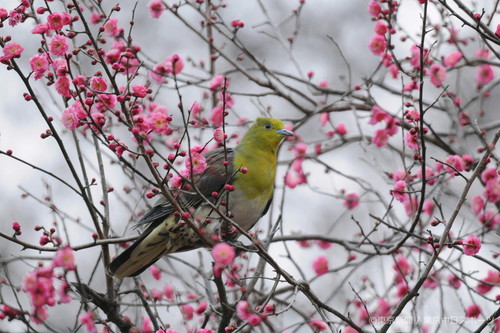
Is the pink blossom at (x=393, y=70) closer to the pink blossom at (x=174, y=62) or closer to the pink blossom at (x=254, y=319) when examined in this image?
the pink blossom at (x=174, y=62)

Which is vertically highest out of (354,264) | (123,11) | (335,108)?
(123,11)

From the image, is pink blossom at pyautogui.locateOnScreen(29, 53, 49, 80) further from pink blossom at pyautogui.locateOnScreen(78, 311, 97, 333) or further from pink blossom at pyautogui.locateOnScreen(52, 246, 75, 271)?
pink blossom at pyautogui.locateOnScreen(78, 311, 97, 333)

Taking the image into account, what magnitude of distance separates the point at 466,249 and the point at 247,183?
1.68 meters

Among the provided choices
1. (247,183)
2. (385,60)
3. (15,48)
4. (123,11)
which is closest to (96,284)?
(123,11)

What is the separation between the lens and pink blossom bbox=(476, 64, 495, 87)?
199 inches

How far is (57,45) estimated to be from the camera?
Answer: 104 inches

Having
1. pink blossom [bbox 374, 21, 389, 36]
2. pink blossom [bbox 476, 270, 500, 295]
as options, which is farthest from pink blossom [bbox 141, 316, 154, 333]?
pink blossom [bbox 374, 21, 389, 36]

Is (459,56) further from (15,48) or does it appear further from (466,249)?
(15,48)

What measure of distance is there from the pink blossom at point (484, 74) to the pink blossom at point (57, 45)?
3.57 metres

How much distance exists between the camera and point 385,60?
4559mm

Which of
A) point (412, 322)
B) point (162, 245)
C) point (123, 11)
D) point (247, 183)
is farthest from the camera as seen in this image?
point (123, 11)

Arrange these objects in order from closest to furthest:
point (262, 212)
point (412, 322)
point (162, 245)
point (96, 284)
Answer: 1. point (412, 322)
2. point (162, 245)
3. point (262, 212)
4. point (96, 284)

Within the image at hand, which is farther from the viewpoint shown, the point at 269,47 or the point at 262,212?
the point at 269,47

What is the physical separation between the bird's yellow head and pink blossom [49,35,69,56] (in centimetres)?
208
